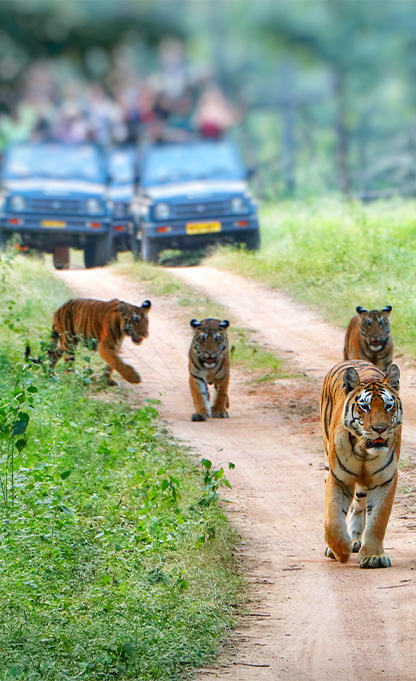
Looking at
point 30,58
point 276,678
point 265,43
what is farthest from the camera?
point 276,678

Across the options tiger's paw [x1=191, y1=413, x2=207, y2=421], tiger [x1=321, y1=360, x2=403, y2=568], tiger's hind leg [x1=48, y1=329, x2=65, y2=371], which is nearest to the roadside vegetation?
tiger [x1=321, y1=360, x2=403, y2=568]

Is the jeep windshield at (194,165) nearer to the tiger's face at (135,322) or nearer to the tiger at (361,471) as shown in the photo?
the tiger's face at (135,322)

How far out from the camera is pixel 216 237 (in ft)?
43.3

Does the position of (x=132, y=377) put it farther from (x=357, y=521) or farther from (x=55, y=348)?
(x=357, y=521)

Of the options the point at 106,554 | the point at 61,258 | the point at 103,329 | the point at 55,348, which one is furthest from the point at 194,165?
the point at 106,554

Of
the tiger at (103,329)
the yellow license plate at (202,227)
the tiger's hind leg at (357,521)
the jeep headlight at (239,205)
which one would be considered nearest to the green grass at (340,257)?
the yellow license plate at (202,227)

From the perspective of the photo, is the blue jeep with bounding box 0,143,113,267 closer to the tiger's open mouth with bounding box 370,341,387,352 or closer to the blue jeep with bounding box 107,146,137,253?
the blue jeep with bounding box 107,146,137,253

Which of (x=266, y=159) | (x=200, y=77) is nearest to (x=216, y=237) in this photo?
(x=266, y=159)

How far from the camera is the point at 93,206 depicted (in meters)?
12.0

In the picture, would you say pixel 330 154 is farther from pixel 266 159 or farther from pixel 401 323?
pixel 401 323

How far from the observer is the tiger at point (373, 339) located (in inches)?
310

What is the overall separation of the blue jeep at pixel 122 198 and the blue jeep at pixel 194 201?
0.40ft

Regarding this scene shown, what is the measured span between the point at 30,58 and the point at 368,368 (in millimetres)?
3118

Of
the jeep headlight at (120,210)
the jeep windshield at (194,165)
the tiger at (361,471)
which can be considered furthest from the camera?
the jeep windshield at (194,165)
